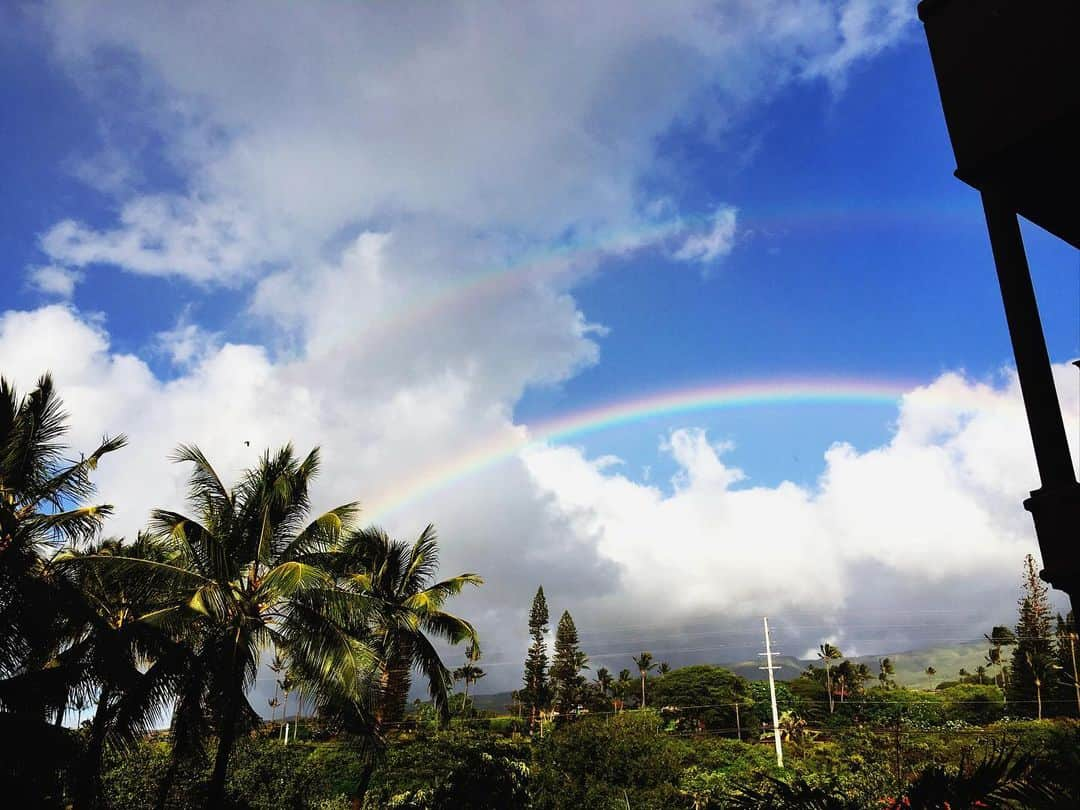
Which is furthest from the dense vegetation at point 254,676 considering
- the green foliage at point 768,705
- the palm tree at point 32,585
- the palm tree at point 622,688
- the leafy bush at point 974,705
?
the palm tree at point 622,688

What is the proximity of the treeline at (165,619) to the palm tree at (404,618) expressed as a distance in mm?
2790

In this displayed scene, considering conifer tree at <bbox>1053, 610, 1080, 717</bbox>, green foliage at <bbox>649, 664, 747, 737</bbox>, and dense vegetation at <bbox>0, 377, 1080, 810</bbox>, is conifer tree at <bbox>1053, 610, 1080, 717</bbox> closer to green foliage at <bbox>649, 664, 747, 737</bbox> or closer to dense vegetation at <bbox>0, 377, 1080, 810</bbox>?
green foliage at <bbox>649, 664, 747, 737</bbox>

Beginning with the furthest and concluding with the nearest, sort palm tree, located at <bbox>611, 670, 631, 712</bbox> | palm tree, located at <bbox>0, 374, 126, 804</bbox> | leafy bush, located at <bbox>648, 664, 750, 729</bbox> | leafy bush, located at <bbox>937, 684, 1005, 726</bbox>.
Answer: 1. palm tree, located at <bbox>611, 670, 631, 712</bbox>
2. leafy bush, located at <bbox>648, 664, 750, 729</bbox>
3. leafy bush, located at <bbox>937, 684, 1005, 726</bbox>
4. palm tree, located at <bbox>0, 374, 126, 804</bbox>

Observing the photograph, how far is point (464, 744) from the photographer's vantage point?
22531 mm

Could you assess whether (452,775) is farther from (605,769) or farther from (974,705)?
(974,705)

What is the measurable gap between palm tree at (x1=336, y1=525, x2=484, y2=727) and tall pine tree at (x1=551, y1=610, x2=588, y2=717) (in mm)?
61601

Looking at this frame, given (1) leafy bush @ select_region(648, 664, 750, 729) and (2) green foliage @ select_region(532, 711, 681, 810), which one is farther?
(1) leafy bush @ select_region(648, 664, 750, 729)

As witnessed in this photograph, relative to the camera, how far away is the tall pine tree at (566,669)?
79.0 m

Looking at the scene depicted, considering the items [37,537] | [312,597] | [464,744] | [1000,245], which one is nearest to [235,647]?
[312,597]

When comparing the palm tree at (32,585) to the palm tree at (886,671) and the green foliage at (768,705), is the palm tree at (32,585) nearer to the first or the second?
the green foliage at (768,705)

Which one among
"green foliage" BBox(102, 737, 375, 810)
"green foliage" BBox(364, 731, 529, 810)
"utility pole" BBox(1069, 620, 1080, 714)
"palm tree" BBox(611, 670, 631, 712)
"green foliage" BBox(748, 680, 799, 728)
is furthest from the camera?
"palm tree" BBox(611, 670, 631, 712)

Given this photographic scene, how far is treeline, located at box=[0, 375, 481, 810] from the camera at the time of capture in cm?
1055

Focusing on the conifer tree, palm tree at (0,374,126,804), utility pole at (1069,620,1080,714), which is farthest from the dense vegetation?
the conifer tree

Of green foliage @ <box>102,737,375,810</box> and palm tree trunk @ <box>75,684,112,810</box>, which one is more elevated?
palm tree trunk @ <box>75,684,112,810</box>
